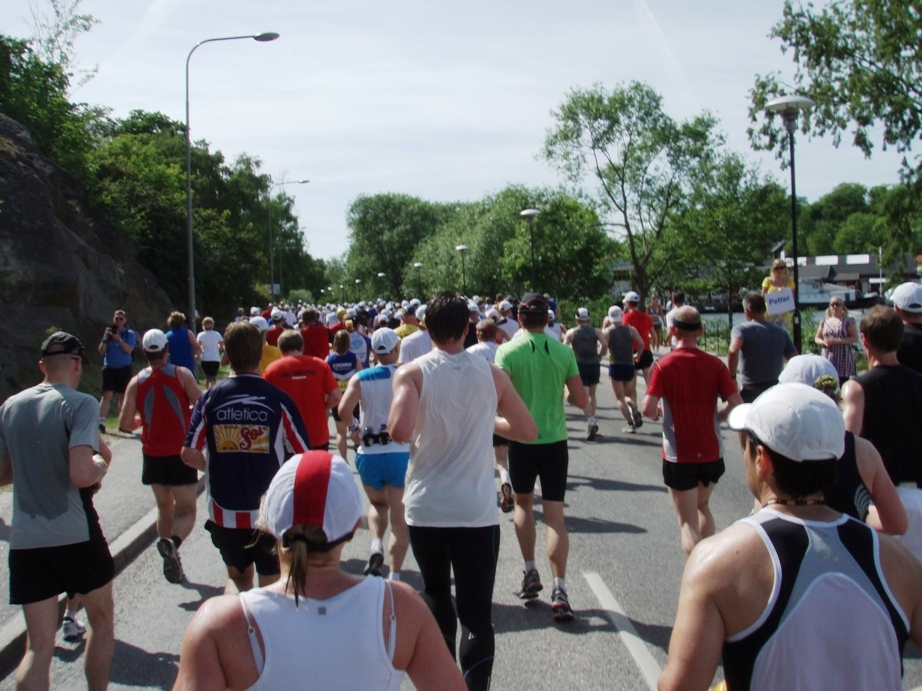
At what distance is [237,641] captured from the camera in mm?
2014

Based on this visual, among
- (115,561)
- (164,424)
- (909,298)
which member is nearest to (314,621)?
(164,424)

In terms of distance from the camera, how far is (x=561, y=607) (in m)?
5.43

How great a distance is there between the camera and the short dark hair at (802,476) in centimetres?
211

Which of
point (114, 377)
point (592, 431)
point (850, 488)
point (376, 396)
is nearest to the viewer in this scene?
point (850, 488)

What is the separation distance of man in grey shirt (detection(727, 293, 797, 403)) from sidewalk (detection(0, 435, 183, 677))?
5446 mm

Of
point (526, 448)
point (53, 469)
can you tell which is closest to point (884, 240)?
point (526, 448)

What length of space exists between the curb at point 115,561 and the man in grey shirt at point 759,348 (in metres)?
5.00

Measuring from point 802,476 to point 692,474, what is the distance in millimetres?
3799

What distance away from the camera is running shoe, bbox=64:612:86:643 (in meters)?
5.51

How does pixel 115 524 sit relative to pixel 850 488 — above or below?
below

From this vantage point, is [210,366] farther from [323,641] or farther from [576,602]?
[323,641]

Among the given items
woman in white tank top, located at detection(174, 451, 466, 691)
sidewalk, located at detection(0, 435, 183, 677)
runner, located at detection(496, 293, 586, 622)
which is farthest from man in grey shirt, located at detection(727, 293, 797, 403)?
woman in white tank top, located at detection(174, 451, 466, 691)

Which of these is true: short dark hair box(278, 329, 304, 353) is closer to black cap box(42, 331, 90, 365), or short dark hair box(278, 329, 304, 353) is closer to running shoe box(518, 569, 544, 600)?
running shoe box(518, 569, 544, 600)

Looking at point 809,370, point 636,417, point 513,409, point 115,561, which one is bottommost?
point 636,417
